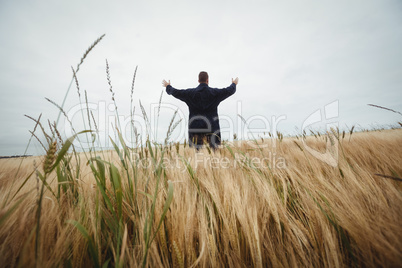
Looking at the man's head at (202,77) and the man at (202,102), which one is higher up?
the man's head at (202,77)

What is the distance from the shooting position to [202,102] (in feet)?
13.7

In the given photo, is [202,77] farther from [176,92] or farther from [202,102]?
[176,92]

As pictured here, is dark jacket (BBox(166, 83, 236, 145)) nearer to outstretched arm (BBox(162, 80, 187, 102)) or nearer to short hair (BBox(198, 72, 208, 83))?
outstretched arm (BBox(162, 80, 187, 102))

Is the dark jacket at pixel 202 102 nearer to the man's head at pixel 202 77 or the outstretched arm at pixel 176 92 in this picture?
the outstretched arm at pixel 176 92

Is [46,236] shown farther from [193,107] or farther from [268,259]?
[193,107]

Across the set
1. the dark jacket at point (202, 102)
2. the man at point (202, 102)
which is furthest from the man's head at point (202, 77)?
the dark jacket at point (202, 102)

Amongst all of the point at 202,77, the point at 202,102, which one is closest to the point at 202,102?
the point at 202,102

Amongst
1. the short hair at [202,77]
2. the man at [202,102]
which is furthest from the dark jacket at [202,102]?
the short hair at [202,77]

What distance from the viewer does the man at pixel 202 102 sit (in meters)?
4.15

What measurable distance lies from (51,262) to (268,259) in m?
0.82

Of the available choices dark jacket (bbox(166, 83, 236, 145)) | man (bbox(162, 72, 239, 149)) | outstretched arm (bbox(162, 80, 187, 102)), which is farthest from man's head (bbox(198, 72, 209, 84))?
outstretched arm (bbox(162, 80, 187, 102))

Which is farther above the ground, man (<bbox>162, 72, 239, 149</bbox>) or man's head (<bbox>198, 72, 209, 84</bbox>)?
man's head (<bbox>198, 72, 209, 84</bbox>)

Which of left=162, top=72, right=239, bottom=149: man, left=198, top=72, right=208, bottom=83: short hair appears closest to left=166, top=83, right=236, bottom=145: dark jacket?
left=162, top=72, right=239, bottom=149: man

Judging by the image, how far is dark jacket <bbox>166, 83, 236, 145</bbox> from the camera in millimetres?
4152
